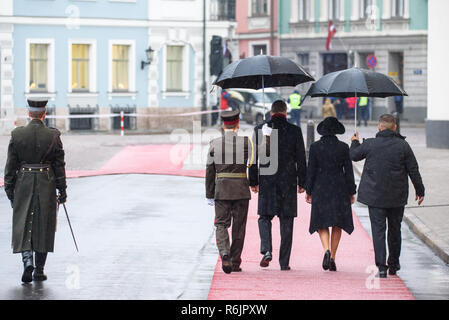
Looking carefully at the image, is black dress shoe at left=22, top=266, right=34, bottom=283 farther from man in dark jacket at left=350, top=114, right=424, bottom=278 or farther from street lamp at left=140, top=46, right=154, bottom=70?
street lamp at left=140, top=46, right=154, bottom=70

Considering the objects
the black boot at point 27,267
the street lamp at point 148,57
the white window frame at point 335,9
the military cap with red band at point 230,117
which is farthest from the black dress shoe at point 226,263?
the white window frame at point 335,9

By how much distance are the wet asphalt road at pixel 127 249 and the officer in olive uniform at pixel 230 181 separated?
437 millimetres

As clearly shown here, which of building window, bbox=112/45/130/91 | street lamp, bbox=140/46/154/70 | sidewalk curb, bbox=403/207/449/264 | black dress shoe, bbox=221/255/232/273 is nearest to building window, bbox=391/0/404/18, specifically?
street lamp, bbox=140/46/154/70

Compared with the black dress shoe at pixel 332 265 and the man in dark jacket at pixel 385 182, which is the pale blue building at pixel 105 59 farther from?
the man in dark jacket at pixel 385 182

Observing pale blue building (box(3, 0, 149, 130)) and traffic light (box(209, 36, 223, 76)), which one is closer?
pale blue building (box(3, 0, 149, 130))

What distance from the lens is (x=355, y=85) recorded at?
10.6 meters

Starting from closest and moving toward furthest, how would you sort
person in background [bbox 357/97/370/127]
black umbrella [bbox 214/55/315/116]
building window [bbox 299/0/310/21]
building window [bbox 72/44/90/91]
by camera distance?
black umbrella [bbox 214/55/315/116] < building window [bbox 72/44/90/91] < person in background [bbox 357/97/370/127] < building window [bbox 299/0/310/21]

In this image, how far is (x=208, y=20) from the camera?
40.4 m

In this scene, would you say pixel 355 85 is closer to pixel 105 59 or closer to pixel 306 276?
pixel 306 276

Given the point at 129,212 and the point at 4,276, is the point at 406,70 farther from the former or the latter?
the point at 4,276

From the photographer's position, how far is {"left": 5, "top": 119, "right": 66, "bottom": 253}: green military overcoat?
9.20 m

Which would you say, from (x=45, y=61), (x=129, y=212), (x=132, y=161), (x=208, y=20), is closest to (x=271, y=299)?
(x=129, y=212)

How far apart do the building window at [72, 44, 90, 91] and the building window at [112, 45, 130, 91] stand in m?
1.07

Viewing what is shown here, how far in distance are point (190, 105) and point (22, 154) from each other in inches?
1223
